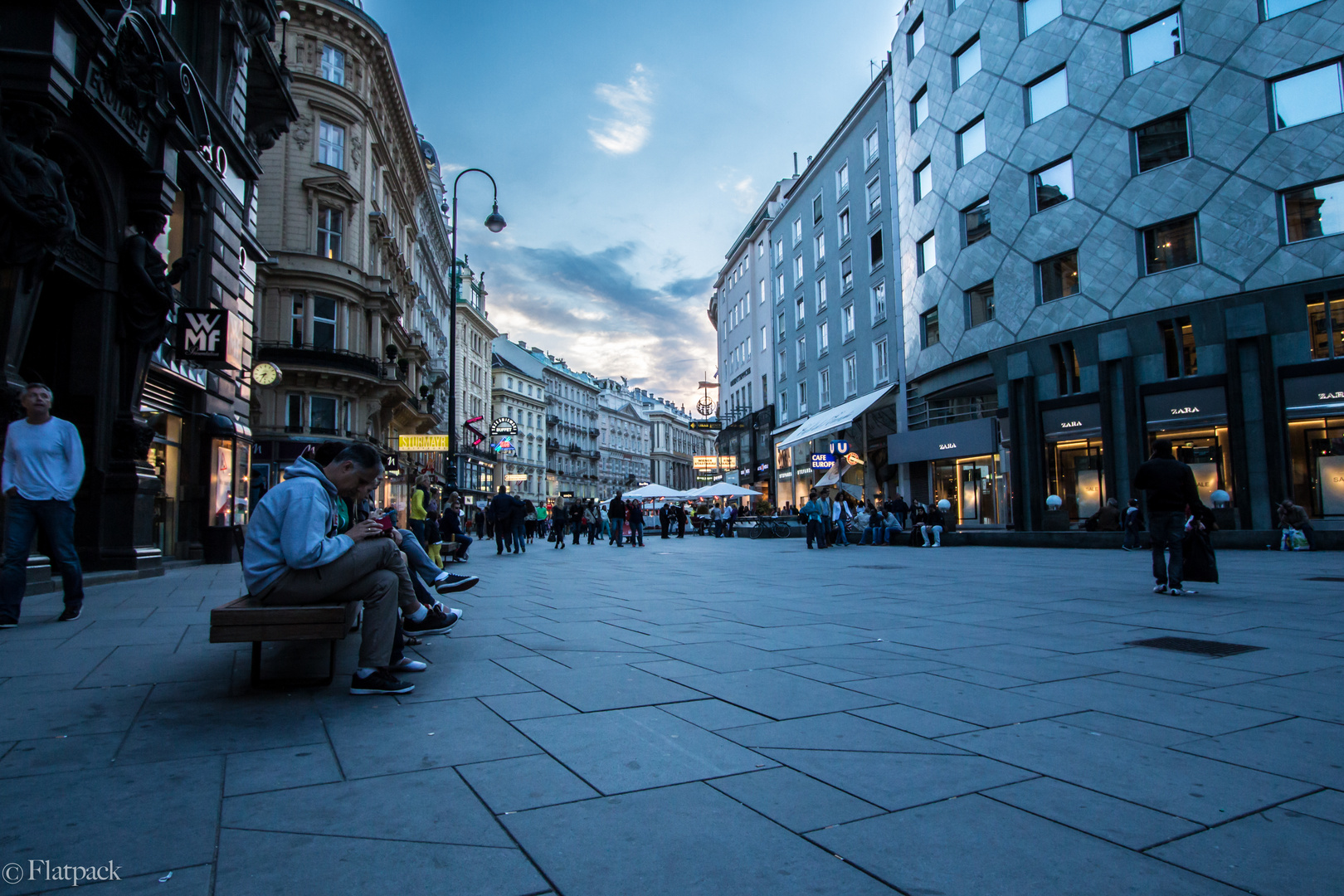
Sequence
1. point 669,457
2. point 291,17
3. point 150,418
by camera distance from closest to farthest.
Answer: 1. point 150,418
2. point 291,17
3. point 669,457

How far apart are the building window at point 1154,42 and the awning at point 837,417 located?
48.7 feet

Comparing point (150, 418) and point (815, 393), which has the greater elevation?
point (815, 393)

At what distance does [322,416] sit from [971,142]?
2693cm

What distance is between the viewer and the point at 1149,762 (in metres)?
3.06

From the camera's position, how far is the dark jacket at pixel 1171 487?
8594mm

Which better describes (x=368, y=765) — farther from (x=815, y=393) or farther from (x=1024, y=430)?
(x=815, y=393)

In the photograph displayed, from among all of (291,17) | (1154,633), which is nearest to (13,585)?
(1154,633)

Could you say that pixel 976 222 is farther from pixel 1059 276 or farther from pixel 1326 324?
pixel 1326 324

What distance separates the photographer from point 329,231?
3281 cm

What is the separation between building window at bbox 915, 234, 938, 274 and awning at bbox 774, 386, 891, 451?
209 inches

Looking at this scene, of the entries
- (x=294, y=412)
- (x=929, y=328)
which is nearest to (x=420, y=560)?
(x=294, y=412)

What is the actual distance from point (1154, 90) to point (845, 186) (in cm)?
1780

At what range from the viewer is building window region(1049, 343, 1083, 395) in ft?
83.8

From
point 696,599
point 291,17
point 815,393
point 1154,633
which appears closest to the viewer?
point 1154,633
